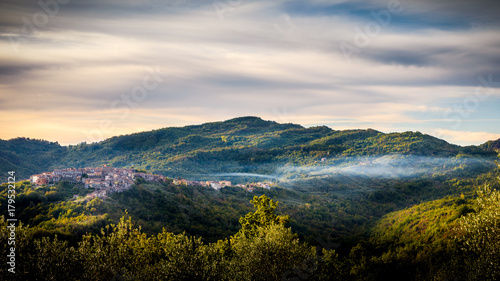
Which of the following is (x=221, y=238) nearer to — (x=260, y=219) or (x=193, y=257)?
(x=260, y=219)

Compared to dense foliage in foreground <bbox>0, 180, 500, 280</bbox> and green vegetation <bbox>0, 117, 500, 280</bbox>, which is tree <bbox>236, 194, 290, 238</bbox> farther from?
dense foliage in foreground <bbox>0, 180, 500, 280</bbox>

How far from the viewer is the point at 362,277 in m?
39.3

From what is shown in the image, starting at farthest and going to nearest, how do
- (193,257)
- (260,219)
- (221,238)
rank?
(221,238) < (260,219) < (193,257)

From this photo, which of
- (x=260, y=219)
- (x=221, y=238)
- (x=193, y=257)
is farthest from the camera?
(x=221, y=238)

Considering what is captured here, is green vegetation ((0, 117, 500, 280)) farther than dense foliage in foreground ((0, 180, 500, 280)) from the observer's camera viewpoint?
Yes

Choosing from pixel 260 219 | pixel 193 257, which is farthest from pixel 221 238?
pixel 193 257

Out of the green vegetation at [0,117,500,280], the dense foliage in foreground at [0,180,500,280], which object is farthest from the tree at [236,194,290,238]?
the dense foliage in foreground at [0,180,500,280]

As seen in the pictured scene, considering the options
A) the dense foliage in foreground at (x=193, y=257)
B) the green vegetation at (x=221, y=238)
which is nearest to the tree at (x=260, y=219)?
the green vegetation at (x=221, y=238)

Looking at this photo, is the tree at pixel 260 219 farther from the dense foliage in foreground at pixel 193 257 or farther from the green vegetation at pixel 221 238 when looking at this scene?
the dense foliage in foreground at pixel 193 257

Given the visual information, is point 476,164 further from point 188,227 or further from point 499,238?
point 499,238

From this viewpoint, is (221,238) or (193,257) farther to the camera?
(221,238)

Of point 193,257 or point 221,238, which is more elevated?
point 193,257

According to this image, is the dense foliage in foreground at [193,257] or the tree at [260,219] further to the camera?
the tree at [260,219]

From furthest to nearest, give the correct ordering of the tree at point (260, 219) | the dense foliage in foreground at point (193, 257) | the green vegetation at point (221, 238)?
1. the tree at point (260, 219)
2. the green vegetation at point (221, 238)
3. the dense foliage in foreground at point (193, 257)
